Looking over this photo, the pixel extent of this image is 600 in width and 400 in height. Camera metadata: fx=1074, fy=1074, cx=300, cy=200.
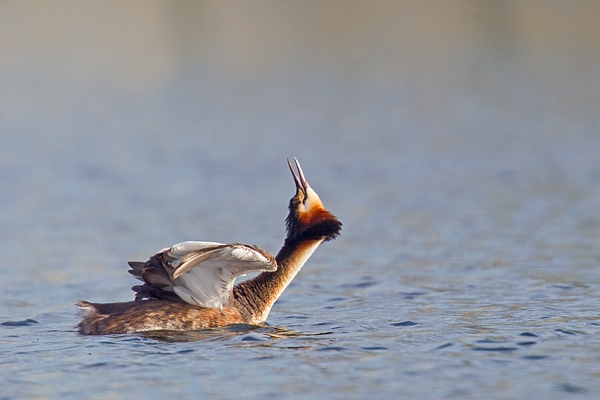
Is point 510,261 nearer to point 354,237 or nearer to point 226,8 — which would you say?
point 354,237

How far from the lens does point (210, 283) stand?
374 inches

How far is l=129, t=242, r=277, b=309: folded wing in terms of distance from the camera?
28.6 ft

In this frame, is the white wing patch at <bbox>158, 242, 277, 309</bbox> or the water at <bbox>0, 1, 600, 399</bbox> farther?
the white wing patch at <bbox>158, 242, 277, 309</bbox>

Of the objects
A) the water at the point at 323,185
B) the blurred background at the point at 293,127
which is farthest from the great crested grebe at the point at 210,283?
the blurred background at the point at 293,127

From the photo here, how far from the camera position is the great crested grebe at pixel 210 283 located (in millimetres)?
8922

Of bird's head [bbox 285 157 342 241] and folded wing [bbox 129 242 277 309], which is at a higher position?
bird's head [bbox 285 157 342 241]

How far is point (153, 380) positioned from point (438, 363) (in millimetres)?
2074

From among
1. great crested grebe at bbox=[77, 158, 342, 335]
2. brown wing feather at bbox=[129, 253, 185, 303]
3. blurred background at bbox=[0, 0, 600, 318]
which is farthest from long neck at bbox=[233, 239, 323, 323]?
blurred background at bbox=[0, 0, 600, 318]

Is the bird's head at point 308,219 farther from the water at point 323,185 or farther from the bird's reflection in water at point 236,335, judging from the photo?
the bird's reflection in water at point 236,335

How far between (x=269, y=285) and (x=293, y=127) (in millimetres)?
15290

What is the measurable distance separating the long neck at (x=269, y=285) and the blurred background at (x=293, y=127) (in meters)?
2.73

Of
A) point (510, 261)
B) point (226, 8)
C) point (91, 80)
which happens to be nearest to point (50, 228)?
point (510, 261)

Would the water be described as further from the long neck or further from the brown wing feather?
the brown wing feather

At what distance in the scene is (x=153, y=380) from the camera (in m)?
7.66
